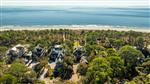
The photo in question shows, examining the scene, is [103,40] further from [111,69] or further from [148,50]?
[111,69]

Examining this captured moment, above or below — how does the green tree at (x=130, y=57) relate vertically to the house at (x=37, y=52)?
above

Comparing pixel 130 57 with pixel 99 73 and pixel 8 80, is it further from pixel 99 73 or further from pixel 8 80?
pixel 8 80

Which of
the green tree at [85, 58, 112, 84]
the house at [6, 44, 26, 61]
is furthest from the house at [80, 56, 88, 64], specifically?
the house at [6, 44, 26, 61]

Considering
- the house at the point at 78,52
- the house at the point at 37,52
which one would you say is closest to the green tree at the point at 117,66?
the house at the point at 78,52

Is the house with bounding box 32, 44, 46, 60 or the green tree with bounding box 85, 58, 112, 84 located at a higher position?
the green tree with bounding box 85, 58, 112, 84

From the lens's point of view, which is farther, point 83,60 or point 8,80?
point 83,60

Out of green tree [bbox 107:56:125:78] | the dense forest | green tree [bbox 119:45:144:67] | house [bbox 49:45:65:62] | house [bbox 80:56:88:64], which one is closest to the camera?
the dense forest

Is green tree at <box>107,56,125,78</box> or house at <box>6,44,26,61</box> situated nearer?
green tree at <box>107,56,125,78</box>

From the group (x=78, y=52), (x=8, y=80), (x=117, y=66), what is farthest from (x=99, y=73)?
(x=78, y=52)

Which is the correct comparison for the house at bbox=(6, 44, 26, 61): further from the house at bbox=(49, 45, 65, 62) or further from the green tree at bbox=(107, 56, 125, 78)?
the green tree at bbox=(107, 56, 125, 78)

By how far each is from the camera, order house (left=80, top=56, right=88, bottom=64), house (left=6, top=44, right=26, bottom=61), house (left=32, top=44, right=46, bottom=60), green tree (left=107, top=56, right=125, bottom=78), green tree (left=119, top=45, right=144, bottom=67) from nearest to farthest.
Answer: green tree (left=107, top=56, right=125, bottom=78), green tree (left=119, top=45, right=144, bottom=67), house (left=80, top=56, right=88, bottom=64), house (left=6, top=44, right=26, bottom=61), house (left=32, top=44, right=46, bottom=60)

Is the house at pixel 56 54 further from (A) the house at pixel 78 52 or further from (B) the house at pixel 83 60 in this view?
(B) the house at pixel 83 60
